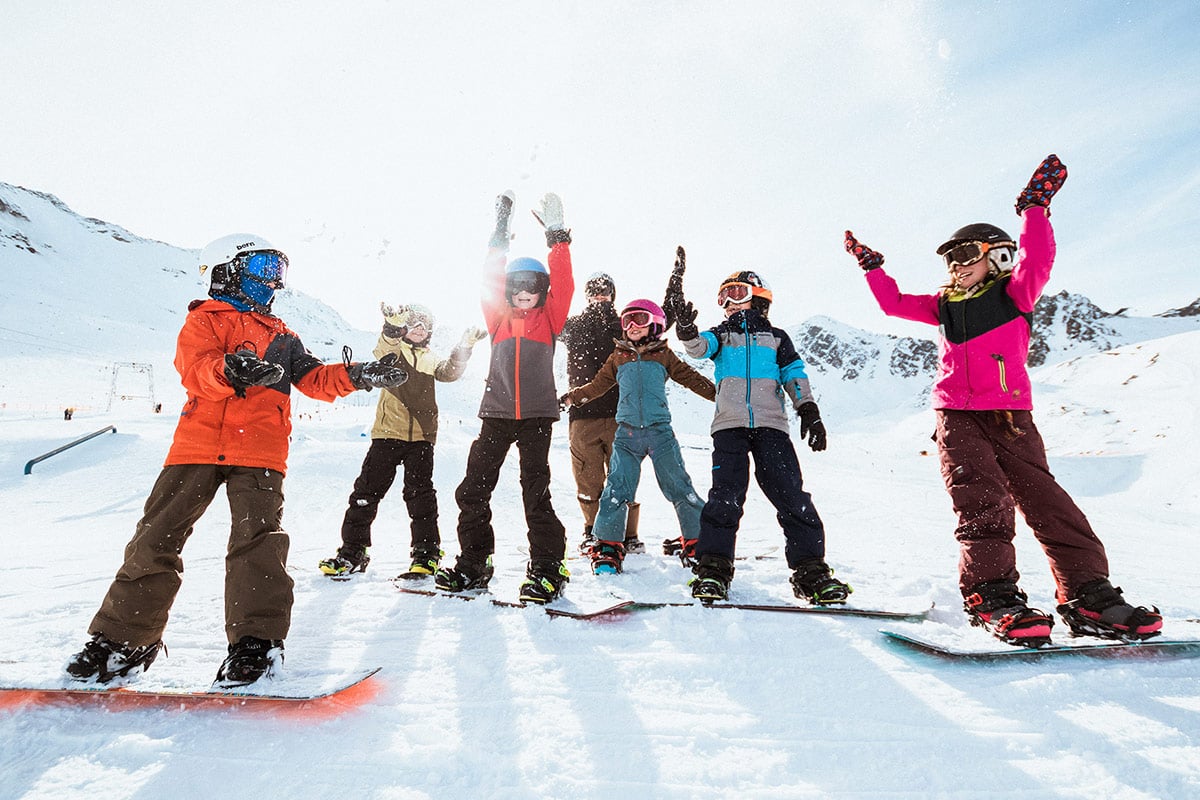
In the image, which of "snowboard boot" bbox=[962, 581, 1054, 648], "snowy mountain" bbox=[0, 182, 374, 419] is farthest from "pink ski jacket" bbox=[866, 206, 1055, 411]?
"snowy mountain" bbox=[0, 182, 374, 419]

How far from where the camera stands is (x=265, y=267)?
2.81 metres

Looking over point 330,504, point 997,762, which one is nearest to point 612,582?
point 997,762

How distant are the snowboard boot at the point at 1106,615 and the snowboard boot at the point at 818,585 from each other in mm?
996

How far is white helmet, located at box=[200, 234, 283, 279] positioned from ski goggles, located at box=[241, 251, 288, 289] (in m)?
0.03

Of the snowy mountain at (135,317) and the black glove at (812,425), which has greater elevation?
the snowy mountain at (135,317)

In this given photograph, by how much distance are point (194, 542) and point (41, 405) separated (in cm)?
2928

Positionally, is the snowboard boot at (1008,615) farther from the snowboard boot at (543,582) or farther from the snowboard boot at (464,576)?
the snowboard boot at (464,576)

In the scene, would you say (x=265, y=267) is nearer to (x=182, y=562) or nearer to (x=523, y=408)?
(x=182, y=562)

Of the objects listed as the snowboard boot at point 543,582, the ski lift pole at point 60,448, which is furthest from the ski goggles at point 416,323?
the ski lift pole at point 60,448

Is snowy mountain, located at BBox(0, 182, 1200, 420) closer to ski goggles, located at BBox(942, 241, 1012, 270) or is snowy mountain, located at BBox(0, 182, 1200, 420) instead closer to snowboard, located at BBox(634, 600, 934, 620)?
snowboard, located at BBox(634, 600, 934, 620)

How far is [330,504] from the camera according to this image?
7.70m

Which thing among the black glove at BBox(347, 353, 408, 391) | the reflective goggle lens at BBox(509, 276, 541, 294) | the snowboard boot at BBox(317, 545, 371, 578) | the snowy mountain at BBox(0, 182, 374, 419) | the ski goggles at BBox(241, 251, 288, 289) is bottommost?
the snowboard boot at BBox(317, 545, 371, 578)

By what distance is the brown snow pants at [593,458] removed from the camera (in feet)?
16.4

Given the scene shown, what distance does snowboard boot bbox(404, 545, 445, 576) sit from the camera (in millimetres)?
4035
